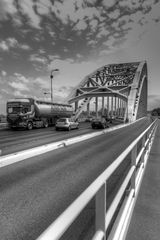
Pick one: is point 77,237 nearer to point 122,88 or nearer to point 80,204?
point 80,204

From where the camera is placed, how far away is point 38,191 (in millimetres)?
4703

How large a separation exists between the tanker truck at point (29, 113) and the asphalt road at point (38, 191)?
17587mm

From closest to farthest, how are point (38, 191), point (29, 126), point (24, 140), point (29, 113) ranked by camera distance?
point (38, 191) < point (24, 140) < point (29, 113) < point (29, 126)

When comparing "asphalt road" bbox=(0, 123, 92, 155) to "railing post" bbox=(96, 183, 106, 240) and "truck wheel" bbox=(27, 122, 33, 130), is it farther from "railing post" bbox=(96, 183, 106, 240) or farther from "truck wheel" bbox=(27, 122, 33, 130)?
"railing post" bbox=(96, 183, 106, 240)

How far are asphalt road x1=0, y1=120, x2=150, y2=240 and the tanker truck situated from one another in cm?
1759

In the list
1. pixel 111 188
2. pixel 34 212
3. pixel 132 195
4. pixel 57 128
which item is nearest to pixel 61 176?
pixel 111 188

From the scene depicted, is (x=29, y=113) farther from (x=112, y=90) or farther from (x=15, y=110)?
(x=112, y=90)

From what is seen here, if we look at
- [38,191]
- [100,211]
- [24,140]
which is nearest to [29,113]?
[24,140]

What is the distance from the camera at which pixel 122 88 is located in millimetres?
67750

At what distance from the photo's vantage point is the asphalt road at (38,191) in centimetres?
320

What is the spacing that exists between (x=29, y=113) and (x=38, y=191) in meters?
21.7

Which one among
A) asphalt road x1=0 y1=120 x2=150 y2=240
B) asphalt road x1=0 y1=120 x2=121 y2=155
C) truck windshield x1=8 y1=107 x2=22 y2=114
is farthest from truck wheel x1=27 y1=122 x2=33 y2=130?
asphalt road x1=0 y1=120 x2=150 y2=240

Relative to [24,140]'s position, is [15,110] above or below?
above

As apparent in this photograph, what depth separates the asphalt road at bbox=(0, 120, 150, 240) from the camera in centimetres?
320
